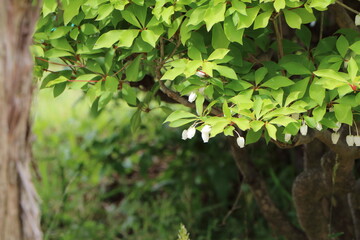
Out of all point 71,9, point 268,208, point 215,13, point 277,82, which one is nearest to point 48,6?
point 71,9

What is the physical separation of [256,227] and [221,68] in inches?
91.8

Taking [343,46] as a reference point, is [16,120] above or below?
above

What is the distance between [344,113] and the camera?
6.88ft

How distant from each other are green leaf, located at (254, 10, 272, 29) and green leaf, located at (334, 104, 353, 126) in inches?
15.7

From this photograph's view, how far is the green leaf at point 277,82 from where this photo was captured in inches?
86.5

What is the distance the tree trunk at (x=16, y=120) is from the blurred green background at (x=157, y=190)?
244 cm

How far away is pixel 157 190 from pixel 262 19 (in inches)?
113

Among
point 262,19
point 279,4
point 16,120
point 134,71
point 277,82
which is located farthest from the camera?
point 134,71

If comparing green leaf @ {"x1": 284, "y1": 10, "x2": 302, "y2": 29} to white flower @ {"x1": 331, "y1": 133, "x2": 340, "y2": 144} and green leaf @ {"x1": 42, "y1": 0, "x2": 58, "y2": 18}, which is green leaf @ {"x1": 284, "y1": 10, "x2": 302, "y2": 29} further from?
green leaf @ {"x1": 42, "y1": 0, "x2": 58, "y2": 18}

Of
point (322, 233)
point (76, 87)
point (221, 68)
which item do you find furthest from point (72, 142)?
point (221, 68)

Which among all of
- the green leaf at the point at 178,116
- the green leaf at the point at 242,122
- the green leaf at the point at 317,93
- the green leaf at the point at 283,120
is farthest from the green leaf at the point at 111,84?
the green leaf at the point at 317,93

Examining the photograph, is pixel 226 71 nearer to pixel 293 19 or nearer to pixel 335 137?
pixel 293 19

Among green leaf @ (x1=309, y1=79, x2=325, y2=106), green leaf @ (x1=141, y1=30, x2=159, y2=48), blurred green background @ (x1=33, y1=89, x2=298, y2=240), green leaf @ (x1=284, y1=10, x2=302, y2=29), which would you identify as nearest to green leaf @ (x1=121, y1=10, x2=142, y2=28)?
green leaf @ (x1=141, y1=30, x2=159, y2=48)

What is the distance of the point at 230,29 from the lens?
2117 millimetres
